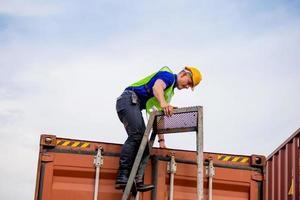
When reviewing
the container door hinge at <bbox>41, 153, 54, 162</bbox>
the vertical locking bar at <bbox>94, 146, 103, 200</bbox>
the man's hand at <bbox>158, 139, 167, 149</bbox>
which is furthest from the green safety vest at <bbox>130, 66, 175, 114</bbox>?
the container door hinge at <bbox>41, 153, 54, 162</bbox>

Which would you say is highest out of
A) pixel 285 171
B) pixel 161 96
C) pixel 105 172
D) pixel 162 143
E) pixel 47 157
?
pixel 161 96

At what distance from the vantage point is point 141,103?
18.6 feet

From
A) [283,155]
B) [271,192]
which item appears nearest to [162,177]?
[283,155]

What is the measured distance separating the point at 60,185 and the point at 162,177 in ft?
3.31

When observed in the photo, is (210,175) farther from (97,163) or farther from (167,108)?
(97,163)

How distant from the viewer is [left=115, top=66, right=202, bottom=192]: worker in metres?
5.30

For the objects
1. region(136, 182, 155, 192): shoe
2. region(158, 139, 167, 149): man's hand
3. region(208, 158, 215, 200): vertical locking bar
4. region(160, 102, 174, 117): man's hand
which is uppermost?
region(160, 102, 174, 117): man's hand

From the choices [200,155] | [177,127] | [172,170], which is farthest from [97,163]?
[200,155]

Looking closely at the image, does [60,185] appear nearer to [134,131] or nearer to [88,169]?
→ [88,169]

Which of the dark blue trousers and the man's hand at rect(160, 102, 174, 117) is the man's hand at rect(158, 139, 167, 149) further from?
the man's hand at rect(160, 102, 174, 117)

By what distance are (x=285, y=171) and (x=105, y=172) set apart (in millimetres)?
3932

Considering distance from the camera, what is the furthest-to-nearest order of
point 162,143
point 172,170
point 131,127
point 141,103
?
point 162,143, point 141,103, point 172,170, point 131,127

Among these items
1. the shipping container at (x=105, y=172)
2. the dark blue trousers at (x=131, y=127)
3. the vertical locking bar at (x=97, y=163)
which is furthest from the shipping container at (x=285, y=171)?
the vertical locking bar at (x=97, y=163)

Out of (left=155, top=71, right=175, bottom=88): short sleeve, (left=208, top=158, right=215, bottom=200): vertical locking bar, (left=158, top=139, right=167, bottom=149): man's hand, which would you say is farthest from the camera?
(left=158, top=139, right=167, bottom=149): man's hand
